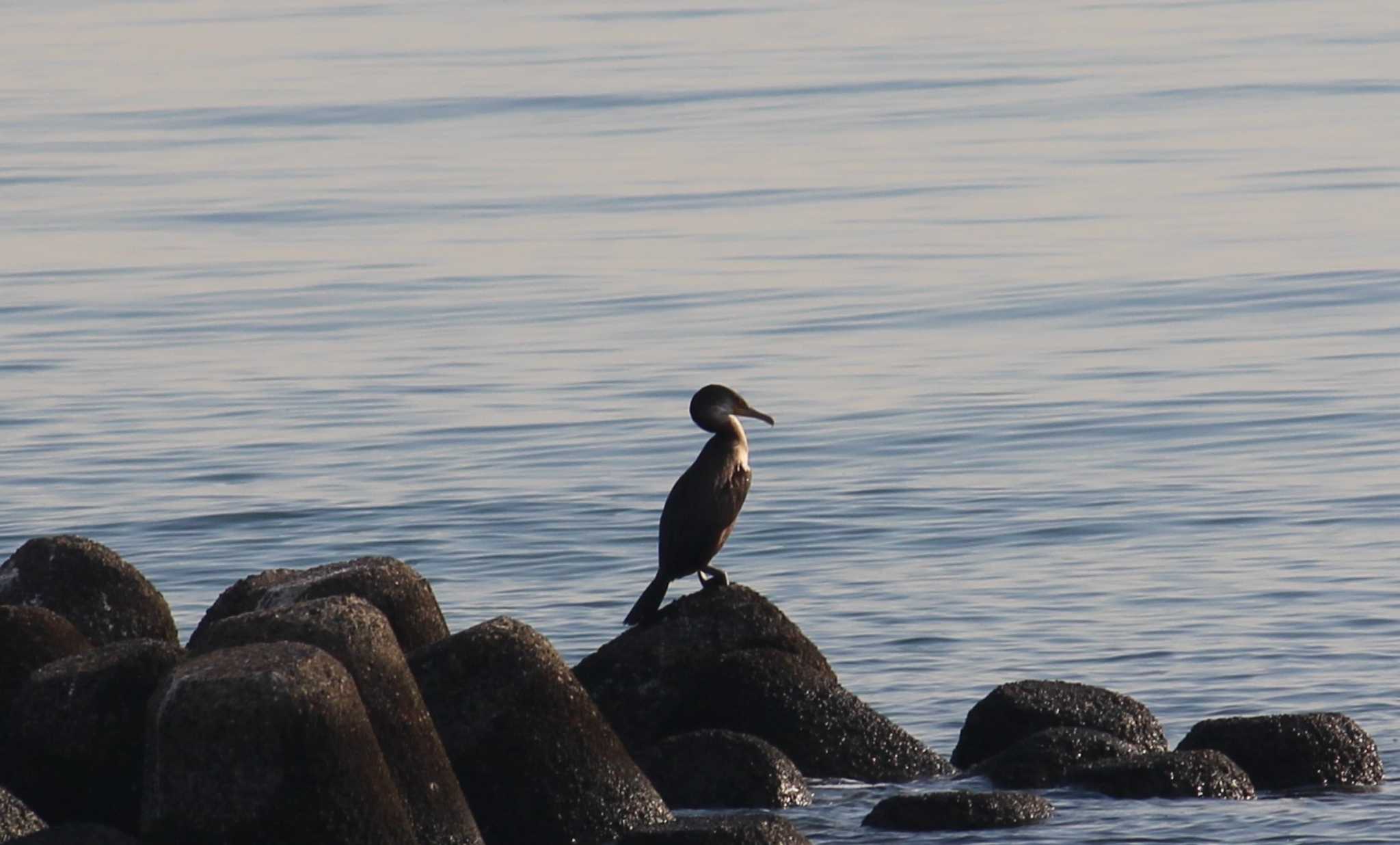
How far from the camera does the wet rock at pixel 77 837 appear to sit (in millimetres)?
8383

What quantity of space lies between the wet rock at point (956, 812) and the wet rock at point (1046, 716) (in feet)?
3.12

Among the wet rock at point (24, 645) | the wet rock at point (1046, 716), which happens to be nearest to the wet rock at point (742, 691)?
the wet rock at point (1046, 716)

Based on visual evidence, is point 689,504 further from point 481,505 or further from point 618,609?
point 481,505

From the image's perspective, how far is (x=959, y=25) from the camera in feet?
188

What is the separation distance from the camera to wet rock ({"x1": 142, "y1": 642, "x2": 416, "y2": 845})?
8328mm

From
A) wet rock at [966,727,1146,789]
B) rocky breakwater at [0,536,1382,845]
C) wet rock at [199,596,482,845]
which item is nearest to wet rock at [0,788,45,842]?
rocky breakwater at [0,536,1382,845]

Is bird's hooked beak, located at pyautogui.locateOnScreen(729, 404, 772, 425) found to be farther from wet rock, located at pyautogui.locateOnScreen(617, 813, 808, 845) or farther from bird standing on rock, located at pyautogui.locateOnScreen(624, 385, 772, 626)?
wet rock, located at pyautogui.locateOnScreen(617, 813, 808, 845)

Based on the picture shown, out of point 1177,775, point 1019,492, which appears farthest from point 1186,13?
point 1177,775

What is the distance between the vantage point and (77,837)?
843cm

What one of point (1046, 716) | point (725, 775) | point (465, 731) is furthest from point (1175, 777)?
point (465, 731)

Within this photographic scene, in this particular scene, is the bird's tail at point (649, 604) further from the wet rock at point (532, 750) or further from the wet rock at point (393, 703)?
the wet rock at point (393, 703)

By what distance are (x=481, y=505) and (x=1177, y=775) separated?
8.38 meters

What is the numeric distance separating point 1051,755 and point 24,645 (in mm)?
3764

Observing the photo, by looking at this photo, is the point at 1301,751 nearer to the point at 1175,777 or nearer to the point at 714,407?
the point at 1175,777
